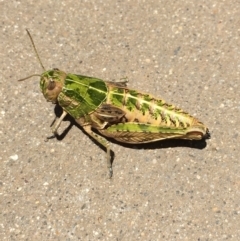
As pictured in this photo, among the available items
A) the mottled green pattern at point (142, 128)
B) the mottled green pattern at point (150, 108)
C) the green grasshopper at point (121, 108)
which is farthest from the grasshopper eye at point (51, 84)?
the mottled green pattern at point (142, 128)

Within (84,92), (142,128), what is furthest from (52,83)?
(142,128)

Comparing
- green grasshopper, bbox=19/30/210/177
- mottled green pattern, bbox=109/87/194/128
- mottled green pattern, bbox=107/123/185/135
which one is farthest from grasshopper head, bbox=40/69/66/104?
mottled green pattern, bbox=107/123/185/135

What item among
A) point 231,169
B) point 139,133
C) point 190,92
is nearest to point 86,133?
point 139,133

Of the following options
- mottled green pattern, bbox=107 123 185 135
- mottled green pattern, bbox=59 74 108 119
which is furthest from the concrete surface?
mottled green pattern, bbox=59 74 108 119

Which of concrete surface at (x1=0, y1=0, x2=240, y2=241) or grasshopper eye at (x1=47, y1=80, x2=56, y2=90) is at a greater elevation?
grasshopper eye at (x1=47, y1=80, x2=56, y2=90)

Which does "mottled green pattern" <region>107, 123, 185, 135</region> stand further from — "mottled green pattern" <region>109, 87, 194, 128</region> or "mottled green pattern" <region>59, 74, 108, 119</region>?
"mottled green pattern" <region>59, 74, 108, 119</region>

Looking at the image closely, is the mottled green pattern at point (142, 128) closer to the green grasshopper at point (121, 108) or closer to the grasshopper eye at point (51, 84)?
the green grasshopper at point (121, 108)
